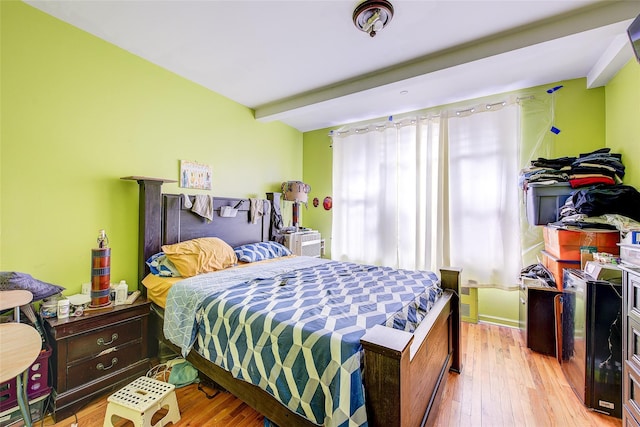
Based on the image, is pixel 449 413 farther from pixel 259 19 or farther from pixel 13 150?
pixel 13 150

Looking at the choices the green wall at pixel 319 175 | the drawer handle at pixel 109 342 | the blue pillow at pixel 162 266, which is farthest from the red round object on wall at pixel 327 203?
the drawer handle at pixel 109 342

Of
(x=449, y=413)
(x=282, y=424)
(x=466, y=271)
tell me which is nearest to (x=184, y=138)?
(x=282, y=424)

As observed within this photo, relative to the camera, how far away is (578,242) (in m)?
2.09

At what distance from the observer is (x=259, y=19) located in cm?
190

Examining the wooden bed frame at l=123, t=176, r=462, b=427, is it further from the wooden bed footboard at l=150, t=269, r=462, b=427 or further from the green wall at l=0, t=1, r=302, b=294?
the green wall at l=0, t=1, r=302, b=294

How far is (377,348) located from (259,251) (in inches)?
89.5

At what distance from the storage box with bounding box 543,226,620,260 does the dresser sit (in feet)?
2.50

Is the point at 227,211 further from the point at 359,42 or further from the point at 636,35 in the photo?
the point at 636,35

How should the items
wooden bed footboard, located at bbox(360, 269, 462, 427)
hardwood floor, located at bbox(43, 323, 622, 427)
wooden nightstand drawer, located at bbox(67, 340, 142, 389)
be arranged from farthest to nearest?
wooden nightstand drawer, located at bbox(67, 340, 142, 389)
hardwood floor, located at bbox(43, 323, 622, 427)
wooden bed footboard, located at bbox(360, 269, 462, 427)

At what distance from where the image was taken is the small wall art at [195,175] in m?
2.74

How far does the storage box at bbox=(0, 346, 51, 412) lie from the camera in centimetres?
150

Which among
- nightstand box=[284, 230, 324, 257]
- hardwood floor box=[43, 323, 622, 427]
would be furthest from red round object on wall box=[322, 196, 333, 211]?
hardwood floor box=[43, 323, 622, 427]

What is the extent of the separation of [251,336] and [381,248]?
8.82 ft

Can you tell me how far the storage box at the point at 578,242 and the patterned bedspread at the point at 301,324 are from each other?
114 centimetres
